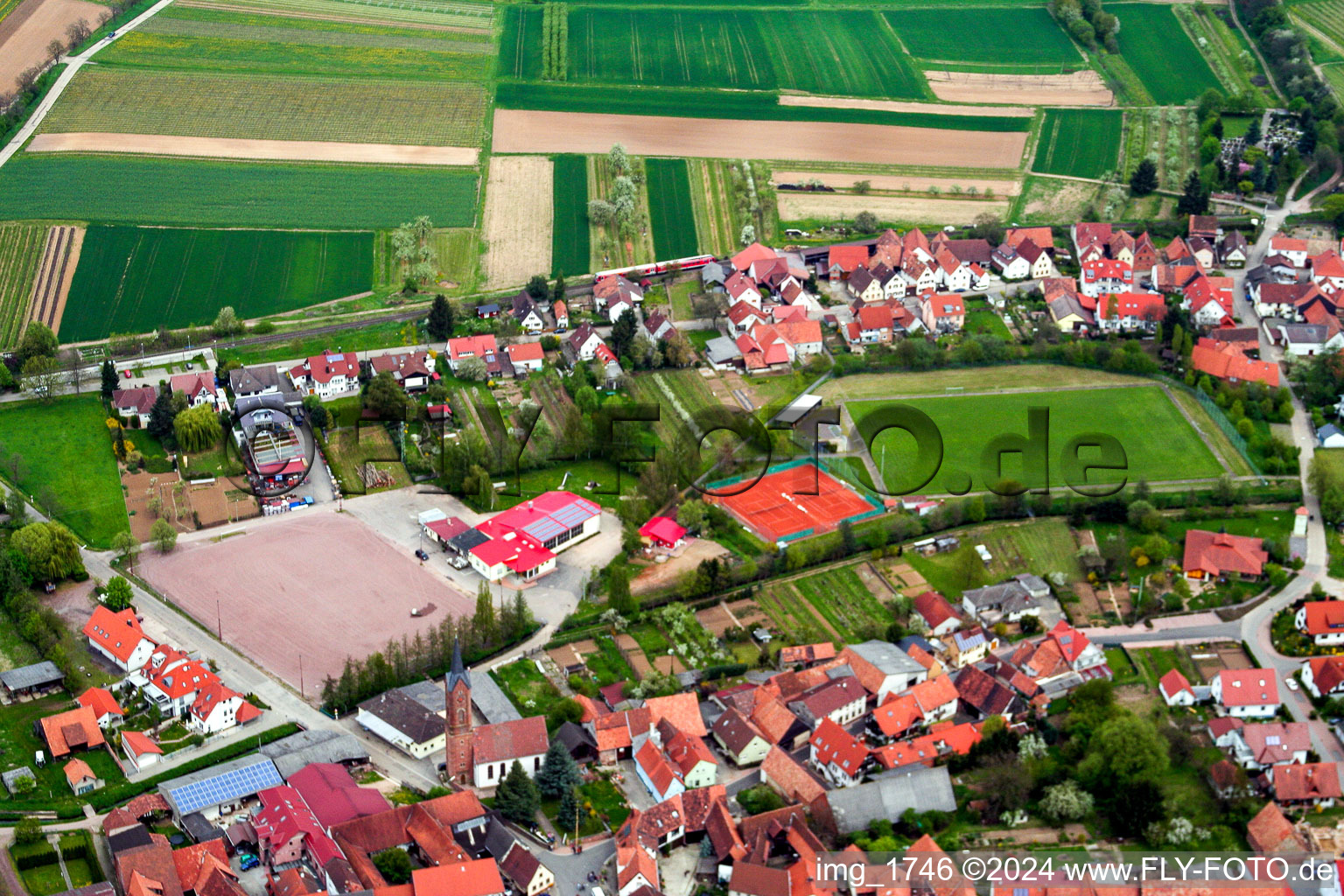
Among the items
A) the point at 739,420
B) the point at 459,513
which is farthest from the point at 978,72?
the point at 459,513

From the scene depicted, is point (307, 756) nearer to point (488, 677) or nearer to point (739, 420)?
point (488, 677)

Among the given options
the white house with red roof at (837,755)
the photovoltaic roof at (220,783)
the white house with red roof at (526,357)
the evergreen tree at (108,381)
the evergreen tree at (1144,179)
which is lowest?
the white house with red roof at (837,755)

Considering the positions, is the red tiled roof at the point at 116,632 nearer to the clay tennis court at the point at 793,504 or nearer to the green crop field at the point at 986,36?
the clay tennis court at the point at 793,504

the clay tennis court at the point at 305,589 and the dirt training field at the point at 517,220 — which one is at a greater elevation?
the dirt training field at the point at 517,220

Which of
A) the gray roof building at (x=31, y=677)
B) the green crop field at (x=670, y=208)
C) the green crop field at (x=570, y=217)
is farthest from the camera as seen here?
the green crop field at (x=670, y=208)

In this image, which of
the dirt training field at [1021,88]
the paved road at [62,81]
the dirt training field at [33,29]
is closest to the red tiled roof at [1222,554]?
the dirt training field at [1021,88]

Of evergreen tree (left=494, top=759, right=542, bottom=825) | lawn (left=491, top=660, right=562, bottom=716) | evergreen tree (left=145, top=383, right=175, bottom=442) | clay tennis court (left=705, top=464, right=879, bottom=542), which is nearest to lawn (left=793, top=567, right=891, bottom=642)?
clay tennis court (left=705, top=464, right=879, bottom=542)

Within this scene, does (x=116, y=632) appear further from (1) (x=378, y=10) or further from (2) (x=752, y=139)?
(1) (x=378, y=10)
